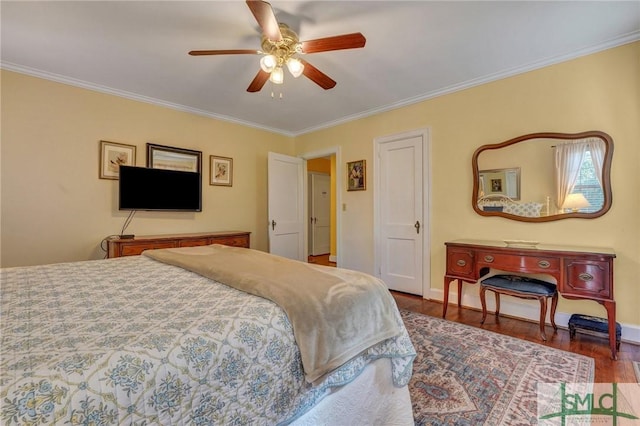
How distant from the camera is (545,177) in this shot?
105 inches

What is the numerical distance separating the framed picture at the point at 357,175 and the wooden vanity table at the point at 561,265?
168 centimetres

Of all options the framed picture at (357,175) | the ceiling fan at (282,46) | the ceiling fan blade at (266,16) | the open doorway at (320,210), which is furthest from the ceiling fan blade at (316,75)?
the open doorway at (320,210)

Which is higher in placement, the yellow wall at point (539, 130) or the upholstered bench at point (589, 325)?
the yellow wall at point (539, 130)

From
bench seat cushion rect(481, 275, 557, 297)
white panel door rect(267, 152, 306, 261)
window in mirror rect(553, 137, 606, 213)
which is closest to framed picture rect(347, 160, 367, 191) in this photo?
white panel door rect(267, 152, 306, 261)

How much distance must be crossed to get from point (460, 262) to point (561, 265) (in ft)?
2.46

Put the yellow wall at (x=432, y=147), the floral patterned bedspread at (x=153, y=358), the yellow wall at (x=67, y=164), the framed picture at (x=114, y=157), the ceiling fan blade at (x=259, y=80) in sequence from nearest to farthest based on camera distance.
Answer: the floral patterned bedspread at (x=153, y=358), the ceiling fan blade at (x=259, y=80), the yellow wall at (x=432, y=147), the yellow wall at (x=67, y=164), the framed picture at (x=114, y=157)

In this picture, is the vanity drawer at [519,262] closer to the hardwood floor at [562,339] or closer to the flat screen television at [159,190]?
the hardwood floor at [562,339]

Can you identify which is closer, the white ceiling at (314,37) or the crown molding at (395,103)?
the white ceiling at (314,37)

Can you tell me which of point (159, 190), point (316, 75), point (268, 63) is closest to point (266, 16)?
point (268, 63)

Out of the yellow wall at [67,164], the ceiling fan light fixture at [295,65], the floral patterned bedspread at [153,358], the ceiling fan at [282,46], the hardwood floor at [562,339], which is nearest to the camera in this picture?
the floral patterned bedspread at [153,358]

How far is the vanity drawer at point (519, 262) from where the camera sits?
2.28 m

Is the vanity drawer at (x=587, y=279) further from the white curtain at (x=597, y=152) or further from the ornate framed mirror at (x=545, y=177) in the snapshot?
the white curtain at (x=597, y=152)

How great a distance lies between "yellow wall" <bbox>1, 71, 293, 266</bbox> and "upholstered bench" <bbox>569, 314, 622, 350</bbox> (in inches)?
162

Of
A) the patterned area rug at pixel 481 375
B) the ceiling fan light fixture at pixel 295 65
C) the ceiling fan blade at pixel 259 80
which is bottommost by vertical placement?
the patterned area rug at pixel 481 375
